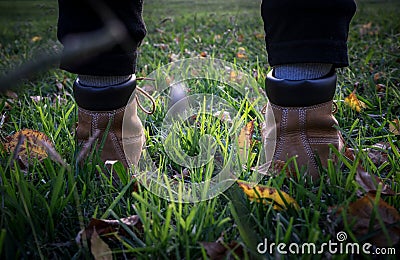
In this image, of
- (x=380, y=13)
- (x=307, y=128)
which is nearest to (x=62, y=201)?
(x=307, y=128)

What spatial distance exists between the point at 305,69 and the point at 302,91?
56mm

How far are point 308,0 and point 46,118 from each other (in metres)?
0.97

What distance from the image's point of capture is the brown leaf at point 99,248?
0.70 meters

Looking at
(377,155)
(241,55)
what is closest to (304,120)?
(377,155)

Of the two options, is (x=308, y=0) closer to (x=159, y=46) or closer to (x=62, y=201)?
(x=62, y=201)

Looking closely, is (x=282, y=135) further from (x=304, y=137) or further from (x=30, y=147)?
(x=30, y=147)

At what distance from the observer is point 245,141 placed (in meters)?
1.07

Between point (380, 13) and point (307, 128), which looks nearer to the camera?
point (307, 128)

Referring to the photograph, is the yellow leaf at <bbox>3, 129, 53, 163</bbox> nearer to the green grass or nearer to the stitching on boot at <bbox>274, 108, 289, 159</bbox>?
the green grass

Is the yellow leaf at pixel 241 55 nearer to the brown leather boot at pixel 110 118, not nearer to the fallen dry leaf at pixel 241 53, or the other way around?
the fallen dry leaf at pixel 241 53

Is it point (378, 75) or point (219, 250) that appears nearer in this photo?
point (219, 250)

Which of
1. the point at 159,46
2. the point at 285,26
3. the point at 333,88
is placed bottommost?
the point at 159,46

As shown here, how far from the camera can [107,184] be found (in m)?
Answer: 0.94

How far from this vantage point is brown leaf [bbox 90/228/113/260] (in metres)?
0.70
